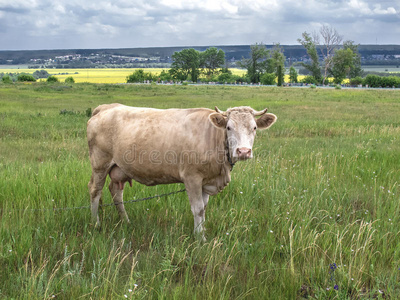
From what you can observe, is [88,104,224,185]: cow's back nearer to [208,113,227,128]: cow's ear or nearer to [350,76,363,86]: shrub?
[208,113,227,128]: cow's ear

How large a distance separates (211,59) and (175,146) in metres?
107

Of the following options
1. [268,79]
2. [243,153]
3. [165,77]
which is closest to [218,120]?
[243,153]

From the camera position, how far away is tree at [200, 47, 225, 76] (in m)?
108

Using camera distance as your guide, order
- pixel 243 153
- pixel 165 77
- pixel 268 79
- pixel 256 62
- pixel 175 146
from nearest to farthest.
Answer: pixel 243 153, pixel 175 146, pixel 268 79, pixel 256 62, pixel 165 77

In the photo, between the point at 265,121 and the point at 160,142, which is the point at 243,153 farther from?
the point at 160,142

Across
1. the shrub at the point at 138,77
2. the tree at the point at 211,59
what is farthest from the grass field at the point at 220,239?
the tree at the point at 211,59

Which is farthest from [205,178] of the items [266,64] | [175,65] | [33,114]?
[175,65]

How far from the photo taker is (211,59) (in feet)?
357

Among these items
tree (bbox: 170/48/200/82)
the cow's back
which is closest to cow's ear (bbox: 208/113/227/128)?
the cow's back

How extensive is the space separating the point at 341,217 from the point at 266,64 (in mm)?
86140

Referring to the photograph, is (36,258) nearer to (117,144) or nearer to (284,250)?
(117,144)

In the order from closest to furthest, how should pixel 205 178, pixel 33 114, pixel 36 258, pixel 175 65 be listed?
pixel 36 258 → pixel 205 178 → pixel 33 114 → pixel 175 65

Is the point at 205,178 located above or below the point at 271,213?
above

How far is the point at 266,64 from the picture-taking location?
289ft
